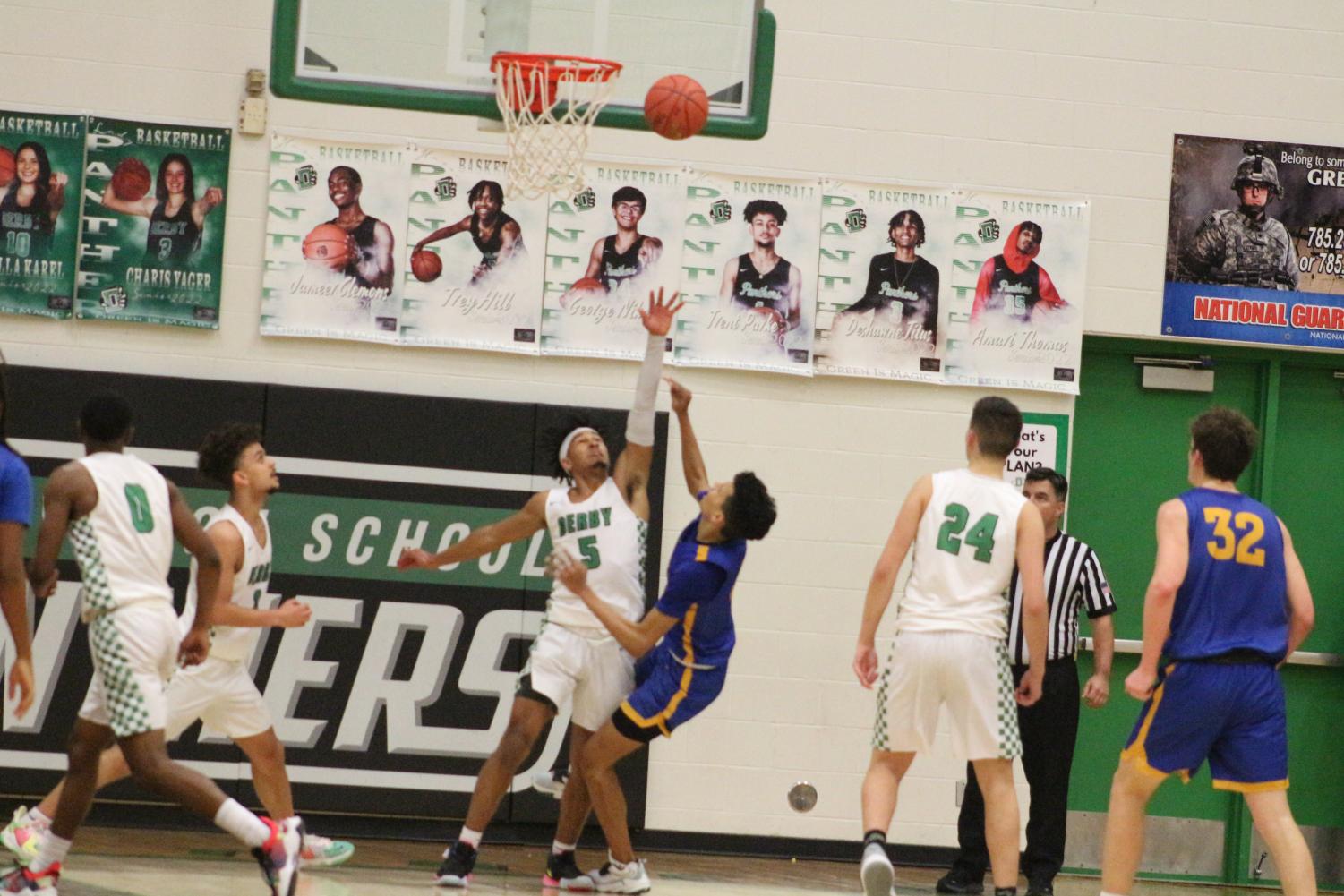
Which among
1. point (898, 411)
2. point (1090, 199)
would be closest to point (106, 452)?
point (898, 411)

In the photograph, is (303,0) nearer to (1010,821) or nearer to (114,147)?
(114,147)

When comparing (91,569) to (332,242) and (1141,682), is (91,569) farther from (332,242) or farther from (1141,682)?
(1141,682)

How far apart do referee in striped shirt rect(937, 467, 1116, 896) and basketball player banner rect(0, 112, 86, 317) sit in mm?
4708

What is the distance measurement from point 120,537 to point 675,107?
9.11 feet

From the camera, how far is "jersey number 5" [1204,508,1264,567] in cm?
577

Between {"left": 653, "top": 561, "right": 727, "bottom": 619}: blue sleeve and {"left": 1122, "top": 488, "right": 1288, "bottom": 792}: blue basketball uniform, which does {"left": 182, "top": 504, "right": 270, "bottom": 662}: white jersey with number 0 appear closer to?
{"left": 653, "top": 561, "right": 727, "bottom": 619}: blue sleeve

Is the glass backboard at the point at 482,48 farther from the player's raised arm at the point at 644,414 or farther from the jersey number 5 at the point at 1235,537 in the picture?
the jersey number 5 at the point at 1235,537

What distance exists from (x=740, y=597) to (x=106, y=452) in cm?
356

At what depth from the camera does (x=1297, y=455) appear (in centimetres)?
870

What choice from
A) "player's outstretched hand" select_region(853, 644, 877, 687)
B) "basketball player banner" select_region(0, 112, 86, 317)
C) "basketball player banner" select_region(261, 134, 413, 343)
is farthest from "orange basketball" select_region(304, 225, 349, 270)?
"player's outstretched hand" select_region(853, 644, 877, 687)

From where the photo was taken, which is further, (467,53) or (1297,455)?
(1297,455)

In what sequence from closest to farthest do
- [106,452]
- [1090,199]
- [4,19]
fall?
[106,452]
[4,19]
[1090,199]

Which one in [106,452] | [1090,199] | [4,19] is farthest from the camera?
[1090,199]

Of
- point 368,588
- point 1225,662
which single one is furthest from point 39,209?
point 1225,662
